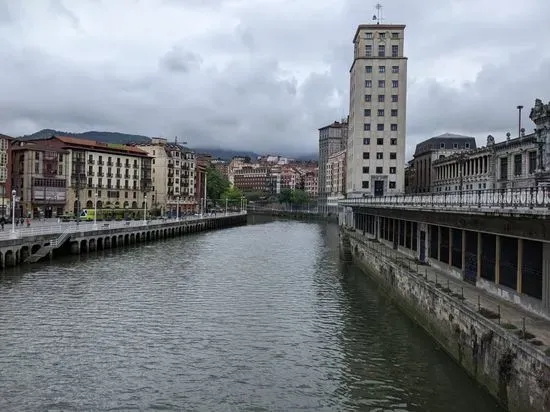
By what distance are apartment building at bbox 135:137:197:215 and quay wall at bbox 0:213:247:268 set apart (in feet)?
134

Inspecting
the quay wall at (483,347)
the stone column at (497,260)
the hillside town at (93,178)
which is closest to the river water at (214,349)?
the quay wall at (483,347)

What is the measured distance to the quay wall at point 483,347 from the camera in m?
16.2

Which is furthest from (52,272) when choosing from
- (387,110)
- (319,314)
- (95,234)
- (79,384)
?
(387,110)

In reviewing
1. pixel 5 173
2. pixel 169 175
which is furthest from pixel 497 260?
pixel 169 175

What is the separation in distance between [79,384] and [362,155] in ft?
267

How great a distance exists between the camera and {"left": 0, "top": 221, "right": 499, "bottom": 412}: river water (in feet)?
66.3

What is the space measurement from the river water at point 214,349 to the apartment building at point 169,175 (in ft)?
362

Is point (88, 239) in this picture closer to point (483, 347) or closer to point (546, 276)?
point (483, 347)

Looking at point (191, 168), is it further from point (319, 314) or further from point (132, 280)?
point (319, 314)

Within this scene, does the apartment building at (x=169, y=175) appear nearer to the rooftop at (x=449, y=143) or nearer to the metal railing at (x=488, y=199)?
the rooftop at (x=449, y=143)

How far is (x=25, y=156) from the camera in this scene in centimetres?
10781

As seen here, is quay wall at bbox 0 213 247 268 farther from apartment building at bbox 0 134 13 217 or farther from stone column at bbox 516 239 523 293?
stone column at bbox 516 239 523 293

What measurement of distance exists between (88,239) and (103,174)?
6875 centimetres

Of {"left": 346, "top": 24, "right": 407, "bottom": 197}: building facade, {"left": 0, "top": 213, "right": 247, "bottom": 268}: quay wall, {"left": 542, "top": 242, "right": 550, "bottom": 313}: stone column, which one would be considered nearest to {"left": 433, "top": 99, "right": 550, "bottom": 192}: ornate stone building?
{"left": 346, "top": 24, "right": 407, "bottom": 197}: building facade
